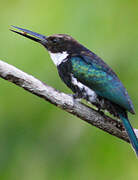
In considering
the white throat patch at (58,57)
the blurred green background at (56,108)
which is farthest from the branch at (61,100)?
the white throat patch at (58,57)

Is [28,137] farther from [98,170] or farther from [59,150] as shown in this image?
[98,170]

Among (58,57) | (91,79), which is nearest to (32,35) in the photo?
(58,57)

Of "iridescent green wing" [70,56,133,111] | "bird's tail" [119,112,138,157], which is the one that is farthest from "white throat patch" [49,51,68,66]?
"bird's tail" [119,112,138,157]

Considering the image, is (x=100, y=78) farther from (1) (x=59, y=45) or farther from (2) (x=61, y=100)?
(1) (x=59, y=45)

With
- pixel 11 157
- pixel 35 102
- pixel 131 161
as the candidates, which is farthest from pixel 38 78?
pixel 131 161

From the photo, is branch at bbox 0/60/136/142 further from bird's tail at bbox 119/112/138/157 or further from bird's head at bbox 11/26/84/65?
bird's head at bbox 11/26/84/65

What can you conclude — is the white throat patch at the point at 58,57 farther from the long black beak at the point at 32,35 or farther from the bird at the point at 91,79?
the long black beak at the point at 32,35
